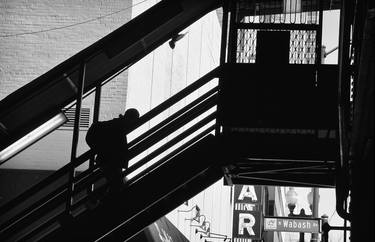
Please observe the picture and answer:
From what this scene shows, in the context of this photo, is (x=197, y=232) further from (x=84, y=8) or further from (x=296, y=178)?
(x=296, y=178)

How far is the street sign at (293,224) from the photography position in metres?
16.9

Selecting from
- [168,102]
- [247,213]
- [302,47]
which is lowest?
[247,213]

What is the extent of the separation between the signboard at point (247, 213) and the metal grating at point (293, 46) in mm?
21519

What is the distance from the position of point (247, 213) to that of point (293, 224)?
501 inches

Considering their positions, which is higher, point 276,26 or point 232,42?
point 276,26

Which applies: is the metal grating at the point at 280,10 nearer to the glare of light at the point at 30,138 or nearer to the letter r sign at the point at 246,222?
the glare of light at the point at 30,138

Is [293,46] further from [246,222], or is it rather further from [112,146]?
[246,222]

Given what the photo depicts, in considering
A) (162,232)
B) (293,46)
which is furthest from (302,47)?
(162,232)

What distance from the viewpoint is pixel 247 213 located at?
29.7 meters

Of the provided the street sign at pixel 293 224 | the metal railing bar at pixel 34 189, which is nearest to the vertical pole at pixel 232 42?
the metal railing bar at pixel 34 189

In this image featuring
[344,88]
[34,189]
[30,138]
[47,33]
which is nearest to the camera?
[344,88]

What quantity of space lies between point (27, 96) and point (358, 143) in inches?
122

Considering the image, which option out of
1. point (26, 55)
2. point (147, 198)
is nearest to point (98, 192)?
point (147, 198)

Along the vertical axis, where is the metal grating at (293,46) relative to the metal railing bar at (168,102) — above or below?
above
